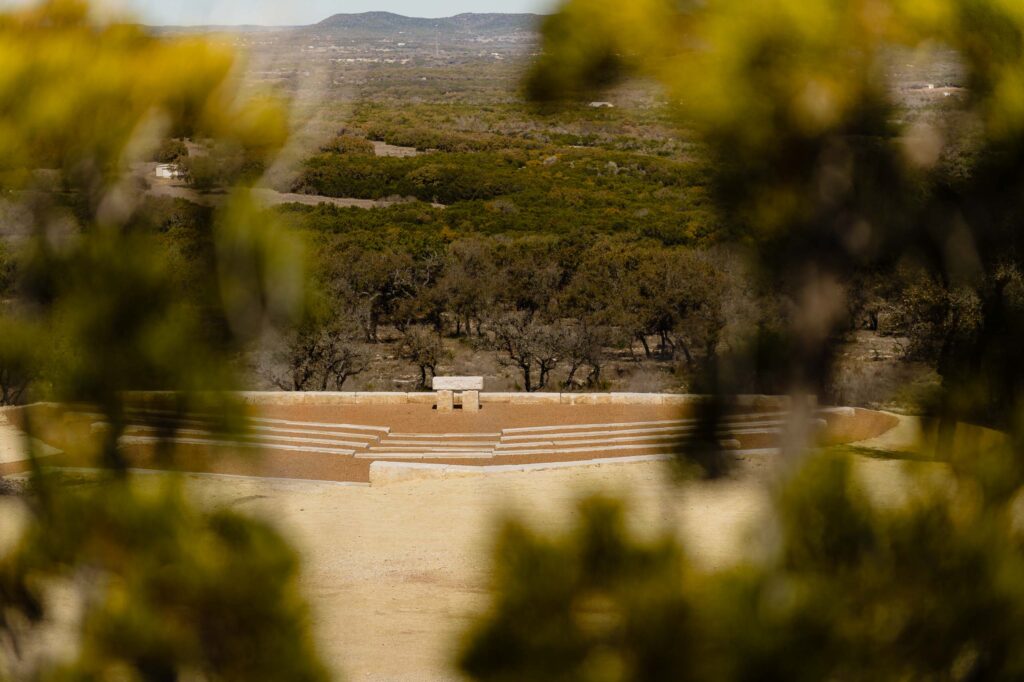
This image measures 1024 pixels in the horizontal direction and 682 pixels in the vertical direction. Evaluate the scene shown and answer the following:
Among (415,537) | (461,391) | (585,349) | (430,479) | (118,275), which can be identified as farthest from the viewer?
(585,349)

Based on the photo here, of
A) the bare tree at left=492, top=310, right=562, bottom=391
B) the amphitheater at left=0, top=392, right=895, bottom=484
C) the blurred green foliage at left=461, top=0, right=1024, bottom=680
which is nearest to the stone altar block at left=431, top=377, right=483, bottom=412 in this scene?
the amphitheater at left=0, top=392, right=895, bottom=484

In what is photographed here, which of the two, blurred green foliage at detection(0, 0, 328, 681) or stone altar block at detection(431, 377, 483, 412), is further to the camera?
stone altar block at detection(431, 377, 483, 412)

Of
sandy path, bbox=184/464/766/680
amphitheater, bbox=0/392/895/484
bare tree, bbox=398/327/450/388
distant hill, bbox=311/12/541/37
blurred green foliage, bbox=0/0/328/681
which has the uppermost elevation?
distant hill, bbox=311/12/541/37

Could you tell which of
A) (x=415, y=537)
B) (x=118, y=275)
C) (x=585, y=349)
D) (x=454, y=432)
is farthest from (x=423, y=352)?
(x=118, y=275)

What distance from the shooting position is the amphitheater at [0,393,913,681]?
3746mm

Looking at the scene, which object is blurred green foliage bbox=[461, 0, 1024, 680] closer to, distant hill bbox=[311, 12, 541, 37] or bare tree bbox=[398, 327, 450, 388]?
distant hill bbox=[311, 12, 541, 37]

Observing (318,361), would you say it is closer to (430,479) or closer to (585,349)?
(585,349)

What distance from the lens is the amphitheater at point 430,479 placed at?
3.75m

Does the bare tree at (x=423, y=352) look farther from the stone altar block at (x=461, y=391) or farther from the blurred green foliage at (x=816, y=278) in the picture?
the blurred green foliage at (x=816, y=278)

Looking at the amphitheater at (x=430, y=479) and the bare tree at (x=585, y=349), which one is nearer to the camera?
the amphitheater at (x=430, y=479)

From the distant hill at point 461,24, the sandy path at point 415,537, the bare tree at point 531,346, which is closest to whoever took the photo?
the distant hill at point 461,24

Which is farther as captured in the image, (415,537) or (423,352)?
(423,352)

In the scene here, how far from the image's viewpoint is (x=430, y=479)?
1102 centimetres

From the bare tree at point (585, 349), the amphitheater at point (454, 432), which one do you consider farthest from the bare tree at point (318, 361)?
the bare tree at point (585, 349)
